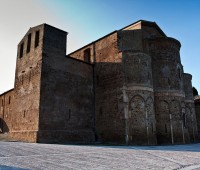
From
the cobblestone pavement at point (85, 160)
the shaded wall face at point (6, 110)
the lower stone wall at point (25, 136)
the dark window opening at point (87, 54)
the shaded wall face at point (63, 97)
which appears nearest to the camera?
the cobblestone pavement at point (85, 160)

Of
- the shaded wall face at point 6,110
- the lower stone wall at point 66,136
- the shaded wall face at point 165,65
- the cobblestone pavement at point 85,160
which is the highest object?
the shaded wall face at point 165,65

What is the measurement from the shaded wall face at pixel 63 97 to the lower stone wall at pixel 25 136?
0.48m

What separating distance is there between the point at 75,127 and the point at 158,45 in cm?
1046

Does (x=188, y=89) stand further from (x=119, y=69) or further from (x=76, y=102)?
(x=76, y=102)

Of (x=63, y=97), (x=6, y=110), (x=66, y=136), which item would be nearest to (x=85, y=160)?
(x=66, y=136)

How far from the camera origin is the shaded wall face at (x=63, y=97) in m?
15.4

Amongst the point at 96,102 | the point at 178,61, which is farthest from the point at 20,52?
the point at 178,61

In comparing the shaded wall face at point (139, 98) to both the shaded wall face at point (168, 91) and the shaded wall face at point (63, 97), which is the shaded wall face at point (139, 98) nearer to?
the shaded wall face at point (168, 91)

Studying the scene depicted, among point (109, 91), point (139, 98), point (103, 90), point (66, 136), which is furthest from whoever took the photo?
point (103, 90)

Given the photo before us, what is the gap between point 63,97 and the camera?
16750mm

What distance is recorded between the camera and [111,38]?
61.1 feet

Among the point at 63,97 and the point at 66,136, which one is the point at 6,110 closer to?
the point at 63,97

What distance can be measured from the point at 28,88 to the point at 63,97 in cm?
293

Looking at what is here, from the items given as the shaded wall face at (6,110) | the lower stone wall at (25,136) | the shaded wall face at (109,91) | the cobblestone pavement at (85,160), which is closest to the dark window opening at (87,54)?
the shaded wall face at (109,91)
